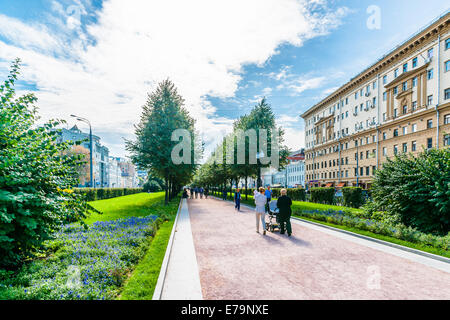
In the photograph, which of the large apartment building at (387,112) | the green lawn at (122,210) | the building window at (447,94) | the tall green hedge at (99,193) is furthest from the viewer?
the large apartment building at (387,112)

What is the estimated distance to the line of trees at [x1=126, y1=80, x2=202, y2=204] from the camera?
2433cm

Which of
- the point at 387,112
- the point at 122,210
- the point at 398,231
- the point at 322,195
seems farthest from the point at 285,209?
the point at 387,112

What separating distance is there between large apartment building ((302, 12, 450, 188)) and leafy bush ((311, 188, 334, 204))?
2025cm

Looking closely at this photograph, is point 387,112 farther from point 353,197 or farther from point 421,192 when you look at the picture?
point 421,192

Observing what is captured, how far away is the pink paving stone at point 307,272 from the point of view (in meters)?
4.89

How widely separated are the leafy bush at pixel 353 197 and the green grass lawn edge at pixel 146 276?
1824 cm

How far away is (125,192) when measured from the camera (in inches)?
2108

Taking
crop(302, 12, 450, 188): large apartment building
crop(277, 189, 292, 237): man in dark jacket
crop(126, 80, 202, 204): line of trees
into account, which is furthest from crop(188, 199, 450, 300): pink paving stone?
crop(302, 12, 450, 188): large apartment building

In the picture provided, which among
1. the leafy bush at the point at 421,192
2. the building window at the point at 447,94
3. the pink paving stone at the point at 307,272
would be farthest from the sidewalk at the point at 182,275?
the building window at the point at 447,94

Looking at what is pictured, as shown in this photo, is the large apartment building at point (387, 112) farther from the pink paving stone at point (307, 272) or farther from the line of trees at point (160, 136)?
the pink paving stone at point (307, 272)

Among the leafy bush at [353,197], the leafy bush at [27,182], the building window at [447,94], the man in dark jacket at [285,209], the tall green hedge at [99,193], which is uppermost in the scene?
the building window at [447,94]

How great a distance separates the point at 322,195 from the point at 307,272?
74.6 feet
